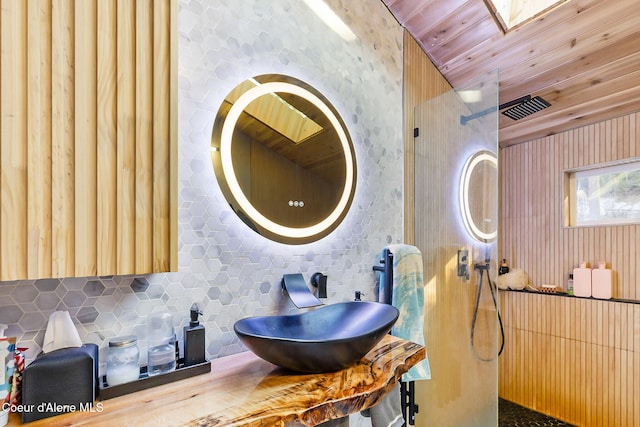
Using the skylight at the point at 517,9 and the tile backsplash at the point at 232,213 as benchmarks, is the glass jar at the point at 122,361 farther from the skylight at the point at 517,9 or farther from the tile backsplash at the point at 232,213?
the skylight at the point at 517,9

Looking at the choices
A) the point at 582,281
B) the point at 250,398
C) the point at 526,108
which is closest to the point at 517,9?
the point at 526,108

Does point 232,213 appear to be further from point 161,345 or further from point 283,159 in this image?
point 161,345

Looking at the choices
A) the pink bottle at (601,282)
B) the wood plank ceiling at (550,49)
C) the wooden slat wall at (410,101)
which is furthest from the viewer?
the pink bottle at (601,282)

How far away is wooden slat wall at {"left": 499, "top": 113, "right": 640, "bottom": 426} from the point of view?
94.6 inches

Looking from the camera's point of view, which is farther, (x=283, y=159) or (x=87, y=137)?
(x=283, y=159)

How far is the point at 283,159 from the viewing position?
1305mm

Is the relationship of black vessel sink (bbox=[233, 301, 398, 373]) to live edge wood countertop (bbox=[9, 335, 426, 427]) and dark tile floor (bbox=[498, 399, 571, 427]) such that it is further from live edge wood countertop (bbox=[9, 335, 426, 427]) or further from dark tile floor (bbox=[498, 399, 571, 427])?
dark tile floor (bbox=[498, 399, 571, 427])

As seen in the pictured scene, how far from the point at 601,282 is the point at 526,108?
5.06ft

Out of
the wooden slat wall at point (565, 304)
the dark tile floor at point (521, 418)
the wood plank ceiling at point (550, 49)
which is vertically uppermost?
the wood plank ceiling at point (550, 49)

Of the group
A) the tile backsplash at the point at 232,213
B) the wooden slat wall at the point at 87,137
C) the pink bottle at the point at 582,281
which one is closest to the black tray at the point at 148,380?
the tile backsplash at the point at 232,213

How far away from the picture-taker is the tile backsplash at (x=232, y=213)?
2.75ft

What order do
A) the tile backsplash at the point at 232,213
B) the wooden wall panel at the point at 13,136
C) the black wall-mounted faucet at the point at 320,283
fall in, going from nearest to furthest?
the wooden wall panel at the point at 13,136 → the tile backsplash at the point at 232,213 → the black wall-mounted faucet at the point at 320,283

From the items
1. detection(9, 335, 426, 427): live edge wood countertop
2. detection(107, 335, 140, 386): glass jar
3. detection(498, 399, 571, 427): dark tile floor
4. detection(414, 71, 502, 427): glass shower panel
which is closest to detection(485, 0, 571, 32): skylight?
detection(414, 71, 502, 427): glass shower panel

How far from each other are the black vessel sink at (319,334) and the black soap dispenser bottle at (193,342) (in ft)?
0.42
